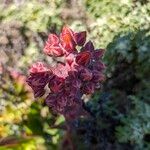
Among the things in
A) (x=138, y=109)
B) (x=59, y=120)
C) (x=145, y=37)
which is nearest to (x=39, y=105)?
(x=59, y=120)

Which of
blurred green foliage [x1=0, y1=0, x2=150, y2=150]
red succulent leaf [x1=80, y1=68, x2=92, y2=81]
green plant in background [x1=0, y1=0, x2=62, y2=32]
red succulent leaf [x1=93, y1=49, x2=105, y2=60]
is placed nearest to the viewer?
red succulent leaf [x1=80, y1=68, x2=92, y2=81]

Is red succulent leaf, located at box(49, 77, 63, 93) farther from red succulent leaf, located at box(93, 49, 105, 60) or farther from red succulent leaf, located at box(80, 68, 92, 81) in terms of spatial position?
red succulent leaf, located at box(93, 49, 105, 60)

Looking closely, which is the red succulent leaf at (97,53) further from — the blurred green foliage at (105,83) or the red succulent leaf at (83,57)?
the blurred green foliage at (105,83)

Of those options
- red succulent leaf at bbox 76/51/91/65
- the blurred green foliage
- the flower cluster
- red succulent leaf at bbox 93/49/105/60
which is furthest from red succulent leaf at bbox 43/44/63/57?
the blurred green foliage

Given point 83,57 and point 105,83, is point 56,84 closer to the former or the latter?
point 83,57

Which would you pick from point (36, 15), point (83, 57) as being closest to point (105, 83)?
point (36, 15)
